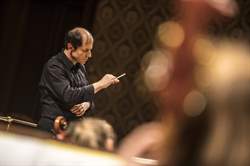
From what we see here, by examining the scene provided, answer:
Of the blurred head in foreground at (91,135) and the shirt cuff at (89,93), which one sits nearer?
the blurred head in foreground at (91,135)

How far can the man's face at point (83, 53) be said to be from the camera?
2.90 metres

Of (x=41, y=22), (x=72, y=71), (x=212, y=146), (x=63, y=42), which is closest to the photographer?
(x=212, y=146)

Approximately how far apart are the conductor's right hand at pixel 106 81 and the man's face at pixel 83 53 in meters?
0.18

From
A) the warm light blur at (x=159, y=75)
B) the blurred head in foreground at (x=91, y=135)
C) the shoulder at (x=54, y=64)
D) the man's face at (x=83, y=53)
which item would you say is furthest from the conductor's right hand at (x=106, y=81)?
the warm light blur at (x=159, y=75)

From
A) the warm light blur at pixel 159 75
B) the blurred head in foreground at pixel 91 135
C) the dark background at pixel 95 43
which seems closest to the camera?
the warm light blur at pixel 159 75

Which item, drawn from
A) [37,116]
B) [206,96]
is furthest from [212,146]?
[37,116]

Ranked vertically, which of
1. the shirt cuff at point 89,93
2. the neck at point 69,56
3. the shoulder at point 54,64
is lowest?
the shirt cuff at point 89,93

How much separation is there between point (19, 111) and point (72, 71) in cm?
56

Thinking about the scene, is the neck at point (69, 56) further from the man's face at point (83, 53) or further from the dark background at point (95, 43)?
the dark background at point (95, 43)

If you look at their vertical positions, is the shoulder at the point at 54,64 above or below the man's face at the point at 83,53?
below

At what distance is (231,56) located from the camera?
0.43 meters

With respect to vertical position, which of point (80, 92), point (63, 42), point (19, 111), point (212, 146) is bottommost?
point (19, 111)

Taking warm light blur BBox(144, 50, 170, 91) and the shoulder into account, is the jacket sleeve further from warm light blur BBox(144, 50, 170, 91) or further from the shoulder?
warm light blur BBox(144, 50, 170, 91)

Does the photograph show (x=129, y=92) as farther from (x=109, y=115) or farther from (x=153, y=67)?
(x=153, y=67)
